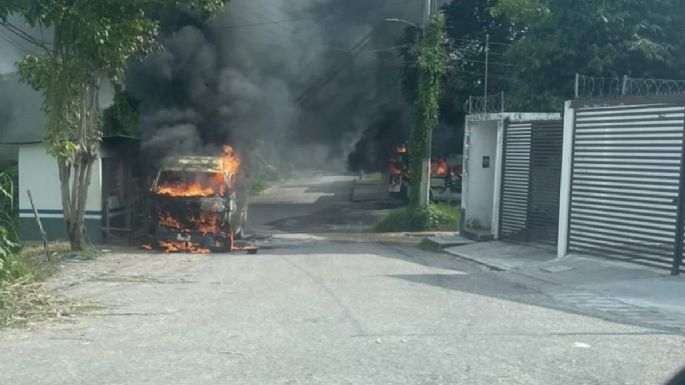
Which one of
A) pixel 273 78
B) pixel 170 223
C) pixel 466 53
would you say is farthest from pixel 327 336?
pixel 466 53

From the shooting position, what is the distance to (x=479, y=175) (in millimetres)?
18797

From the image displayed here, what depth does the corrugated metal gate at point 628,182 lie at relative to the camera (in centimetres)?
1148

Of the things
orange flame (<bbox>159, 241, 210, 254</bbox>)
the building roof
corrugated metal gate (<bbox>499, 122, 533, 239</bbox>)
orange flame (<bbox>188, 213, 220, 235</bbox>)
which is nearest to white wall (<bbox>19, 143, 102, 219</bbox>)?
the building roof

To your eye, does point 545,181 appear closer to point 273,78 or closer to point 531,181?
point 531,181

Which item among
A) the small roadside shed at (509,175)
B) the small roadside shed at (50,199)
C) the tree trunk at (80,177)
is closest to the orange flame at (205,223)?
the tree trunk at (80,177)

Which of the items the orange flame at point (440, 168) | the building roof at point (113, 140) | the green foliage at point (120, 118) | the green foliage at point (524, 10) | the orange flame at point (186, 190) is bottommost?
the orange flame at point (186, 190)

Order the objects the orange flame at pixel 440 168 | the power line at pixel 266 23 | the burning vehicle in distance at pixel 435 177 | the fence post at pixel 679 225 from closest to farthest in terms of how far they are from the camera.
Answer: the fence post at pixel 679 225
the power line at pixel 266 23
the burning vehicle in distance at pixel 435 177
the orange flame at pixel 440 168

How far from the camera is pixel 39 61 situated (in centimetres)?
1428

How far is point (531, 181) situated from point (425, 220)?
7.30m

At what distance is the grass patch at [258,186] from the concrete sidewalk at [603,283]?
95.1 feet

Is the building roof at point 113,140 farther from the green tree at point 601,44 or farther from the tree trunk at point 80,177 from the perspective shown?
the green tree at point 601,44

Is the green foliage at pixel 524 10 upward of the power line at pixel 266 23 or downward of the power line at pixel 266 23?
downward

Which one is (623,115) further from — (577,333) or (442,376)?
(442,376)

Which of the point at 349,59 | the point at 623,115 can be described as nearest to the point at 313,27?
the point at 349,59
